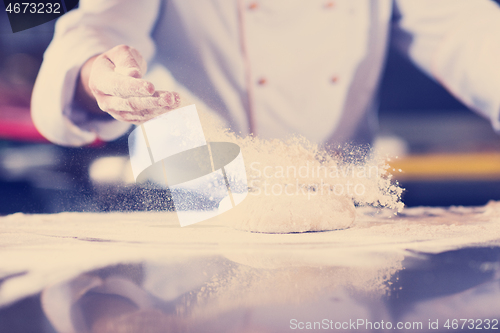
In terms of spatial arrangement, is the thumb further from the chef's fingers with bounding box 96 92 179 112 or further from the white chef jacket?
the white chef jacket

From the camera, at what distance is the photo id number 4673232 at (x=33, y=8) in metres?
1.12

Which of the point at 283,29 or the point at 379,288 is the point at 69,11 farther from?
the point at 379,288

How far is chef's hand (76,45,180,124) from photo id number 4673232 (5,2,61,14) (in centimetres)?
49

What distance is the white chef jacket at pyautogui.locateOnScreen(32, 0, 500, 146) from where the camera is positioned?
1.04 m

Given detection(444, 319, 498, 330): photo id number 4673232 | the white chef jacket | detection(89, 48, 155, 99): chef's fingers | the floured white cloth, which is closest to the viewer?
detection(444, 319, 498, 330): photo id number 4673232

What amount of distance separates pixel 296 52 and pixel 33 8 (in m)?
0.85

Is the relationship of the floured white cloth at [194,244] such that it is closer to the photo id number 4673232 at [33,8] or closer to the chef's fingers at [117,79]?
the chef's fingers at [117,79]

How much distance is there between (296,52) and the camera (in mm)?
1076

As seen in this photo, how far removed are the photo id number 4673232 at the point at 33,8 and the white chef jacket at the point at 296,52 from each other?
0.48 feet

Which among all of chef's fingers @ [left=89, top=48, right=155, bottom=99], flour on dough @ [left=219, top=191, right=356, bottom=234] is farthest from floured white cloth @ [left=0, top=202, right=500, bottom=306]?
chef's fingers @ [left=89, top=48, right=155, bottom=99]

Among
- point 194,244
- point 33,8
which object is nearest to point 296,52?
point 194,244

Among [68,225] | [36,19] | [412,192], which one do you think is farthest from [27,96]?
[412,192]

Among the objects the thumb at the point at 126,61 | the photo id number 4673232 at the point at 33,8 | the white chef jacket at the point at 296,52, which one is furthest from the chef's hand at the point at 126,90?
the photo id number 4673232 at the point at 33,8

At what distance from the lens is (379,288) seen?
0.41 m
